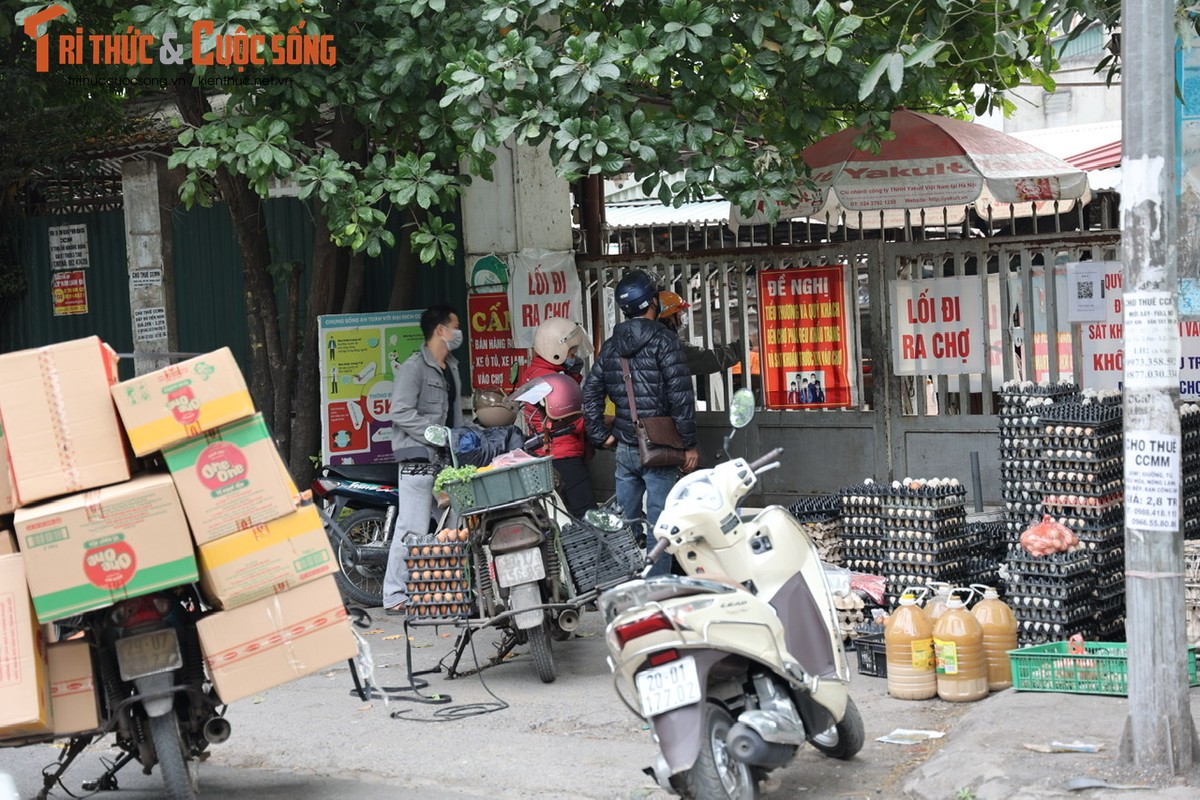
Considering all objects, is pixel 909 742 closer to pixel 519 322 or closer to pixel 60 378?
pixel 60 378

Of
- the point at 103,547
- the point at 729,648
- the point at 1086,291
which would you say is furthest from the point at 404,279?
the point at 729,648

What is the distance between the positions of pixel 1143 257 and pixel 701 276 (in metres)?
5.51

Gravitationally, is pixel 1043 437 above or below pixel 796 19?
below

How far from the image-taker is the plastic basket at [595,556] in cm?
740

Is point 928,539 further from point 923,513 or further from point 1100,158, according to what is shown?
point 1100,158

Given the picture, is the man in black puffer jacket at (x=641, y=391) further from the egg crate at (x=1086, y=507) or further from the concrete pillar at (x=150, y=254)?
the concrete pillar at (x=150, y=254)

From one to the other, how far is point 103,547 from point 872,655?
3.84m

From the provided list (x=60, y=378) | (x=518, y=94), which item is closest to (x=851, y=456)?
(x=518, y=94)

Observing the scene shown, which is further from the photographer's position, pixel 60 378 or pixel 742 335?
pixel 742 335

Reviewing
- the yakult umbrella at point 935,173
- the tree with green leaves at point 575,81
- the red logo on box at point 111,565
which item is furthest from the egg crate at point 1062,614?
the red logo on box at point 111,565

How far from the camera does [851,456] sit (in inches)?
390

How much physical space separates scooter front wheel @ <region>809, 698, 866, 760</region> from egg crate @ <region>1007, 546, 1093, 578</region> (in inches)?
62.8

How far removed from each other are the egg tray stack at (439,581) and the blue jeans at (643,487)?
146 cm

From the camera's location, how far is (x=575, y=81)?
7.62m
